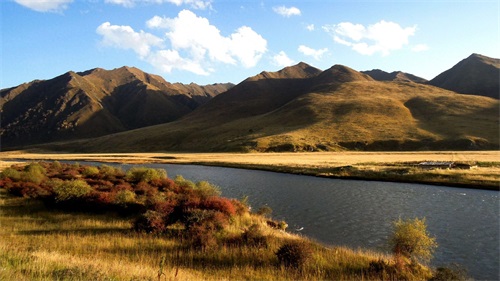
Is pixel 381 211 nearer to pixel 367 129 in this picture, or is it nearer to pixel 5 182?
pixel 5 182

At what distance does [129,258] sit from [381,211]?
26.9m

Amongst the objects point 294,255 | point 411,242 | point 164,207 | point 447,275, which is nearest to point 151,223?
point 164,207

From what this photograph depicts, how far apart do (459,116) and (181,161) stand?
127429 mm

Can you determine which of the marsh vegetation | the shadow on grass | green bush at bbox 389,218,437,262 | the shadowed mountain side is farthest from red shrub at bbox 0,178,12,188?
the shadowed mountain side

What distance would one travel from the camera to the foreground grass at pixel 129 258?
11938 millimetres

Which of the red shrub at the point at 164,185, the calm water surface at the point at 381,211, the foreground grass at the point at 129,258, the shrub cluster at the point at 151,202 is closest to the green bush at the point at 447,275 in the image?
the foreground grass at the point at 129,258

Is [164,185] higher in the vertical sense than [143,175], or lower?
lower

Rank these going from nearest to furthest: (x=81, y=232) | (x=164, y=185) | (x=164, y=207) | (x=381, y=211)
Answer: (x=81, y=232) → (x=164, y=207) → (x=381, y=211) → (x=164, y=185)

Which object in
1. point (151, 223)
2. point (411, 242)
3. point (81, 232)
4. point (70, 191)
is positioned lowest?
point (81, 232)

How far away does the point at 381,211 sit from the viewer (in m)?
35.6

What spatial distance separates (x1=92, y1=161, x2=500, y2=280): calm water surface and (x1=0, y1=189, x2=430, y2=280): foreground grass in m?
6.18

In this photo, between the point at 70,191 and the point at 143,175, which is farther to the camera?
the point at 143,175

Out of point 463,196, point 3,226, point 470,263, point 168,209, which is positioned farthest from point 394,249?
point 463,196

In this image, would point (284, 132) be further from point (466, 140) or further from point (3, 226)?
point (3, 226)
